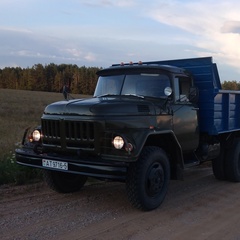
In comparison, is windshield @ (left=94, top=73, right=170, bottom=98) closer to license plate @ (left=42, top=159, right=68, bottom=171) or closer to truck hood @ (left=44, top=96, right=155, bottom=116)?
truck hood @ (left=44, top=96, right=155, bottom=116)

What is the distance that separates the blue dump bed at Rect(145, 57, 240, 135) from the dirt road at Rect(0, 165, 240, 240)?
4.25 ft

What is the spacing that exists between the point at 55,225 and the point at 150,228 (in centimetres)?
131

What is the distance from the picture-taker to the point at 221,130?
8.15m

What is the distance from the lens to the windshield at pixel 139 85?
7.02 metres

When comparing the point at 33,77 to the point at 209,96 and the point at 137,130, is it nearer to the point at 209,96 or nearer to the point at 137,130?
the point at 209,96

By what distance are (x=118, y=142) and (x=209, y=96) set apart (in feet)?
9.15

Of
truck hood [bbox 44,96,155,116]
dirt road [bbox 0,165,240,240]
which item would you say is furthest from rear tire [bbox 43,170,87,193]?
truck hood [bbox 44,96,155,116]

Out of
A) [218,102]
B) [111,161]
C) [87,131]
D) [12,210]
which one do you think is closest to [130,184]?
[111,161]

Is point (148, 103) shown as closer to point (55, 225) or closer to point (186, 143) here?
point (186, 143)

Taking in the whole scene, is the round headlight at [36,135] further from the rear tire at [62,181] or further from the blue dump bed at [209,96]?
the blue dump bed at [209,96]

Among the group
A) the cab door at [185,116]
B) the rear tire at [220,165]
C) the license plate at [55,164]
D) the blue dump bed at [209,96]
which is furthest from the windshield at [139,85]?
the rear tire at [220,165]

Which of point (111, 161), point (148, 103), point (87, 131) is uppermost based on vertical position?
point (148, 103)

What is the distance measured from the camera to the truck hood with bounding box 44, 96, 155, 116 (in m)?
5.95

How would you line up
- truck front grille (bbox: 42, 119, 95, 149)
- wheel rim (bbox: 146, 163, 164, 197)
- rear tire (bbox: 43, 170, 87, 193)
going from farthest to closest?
rear tire (bbox: 43, 170, 87, 193)
wheel rim (bbox: 146, 163, 164, 197)
truck front grille (bbox: 42, 119, 95, 149)
